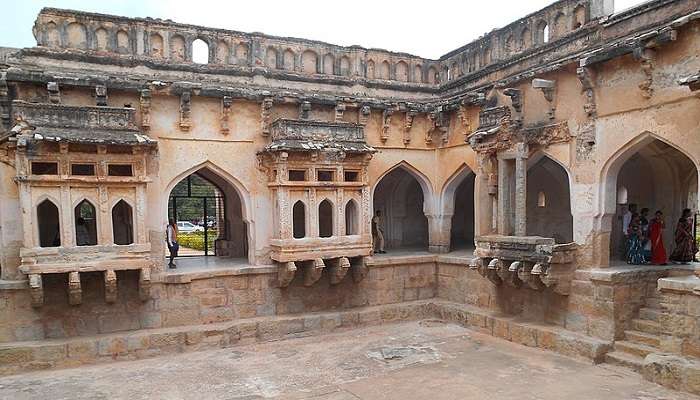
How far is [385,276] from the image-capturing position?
431 inches

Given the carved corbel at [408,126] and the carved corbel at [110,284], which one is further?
the carved corbel at [408,126]

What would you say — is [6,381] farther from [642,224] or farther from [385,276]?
[642,224]

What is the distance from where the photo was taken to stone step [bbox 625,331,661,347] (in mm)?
7334

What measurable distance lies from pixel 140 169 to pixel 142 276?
177 centimetres

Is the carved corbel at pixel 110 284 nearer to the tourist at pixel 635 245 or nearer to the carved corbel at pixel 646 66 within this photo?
the carved corbel at pixel 646 66

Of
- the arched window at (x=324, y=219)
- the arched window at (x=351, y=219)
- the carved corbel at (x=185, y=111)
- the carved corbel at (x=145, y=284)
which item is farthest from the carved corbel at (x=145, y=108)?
the arched window at (x=324, y=219)

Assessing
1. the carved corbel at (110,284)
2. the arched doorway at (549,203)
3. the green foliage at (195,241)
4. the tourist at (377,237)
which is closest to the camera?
the carved corbel at (110,284)

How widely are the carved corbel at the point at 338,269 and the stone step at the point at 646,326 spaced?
16.0 ft

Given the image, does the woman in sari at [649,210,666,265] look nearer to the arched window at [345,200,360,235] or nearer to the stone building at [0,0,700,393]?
the stone building at [0,0,700,393]

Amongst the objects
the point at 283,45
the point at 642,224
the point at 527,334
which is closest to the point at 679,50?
the point at 642,224

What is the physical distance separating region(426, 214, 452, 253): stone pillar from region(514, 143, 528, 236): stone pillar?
2.68 metres

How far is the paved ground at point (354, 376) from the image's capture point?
675 cm

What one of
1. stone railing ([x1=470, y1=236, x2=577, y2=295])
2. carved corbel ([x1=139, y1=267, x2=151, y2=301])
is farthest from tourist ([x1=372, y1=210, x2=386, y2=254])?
carved corbel ([x1=139, y1=267, x2=151, y2=301])

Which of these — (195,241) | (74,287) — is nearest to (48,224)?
(74,287)
